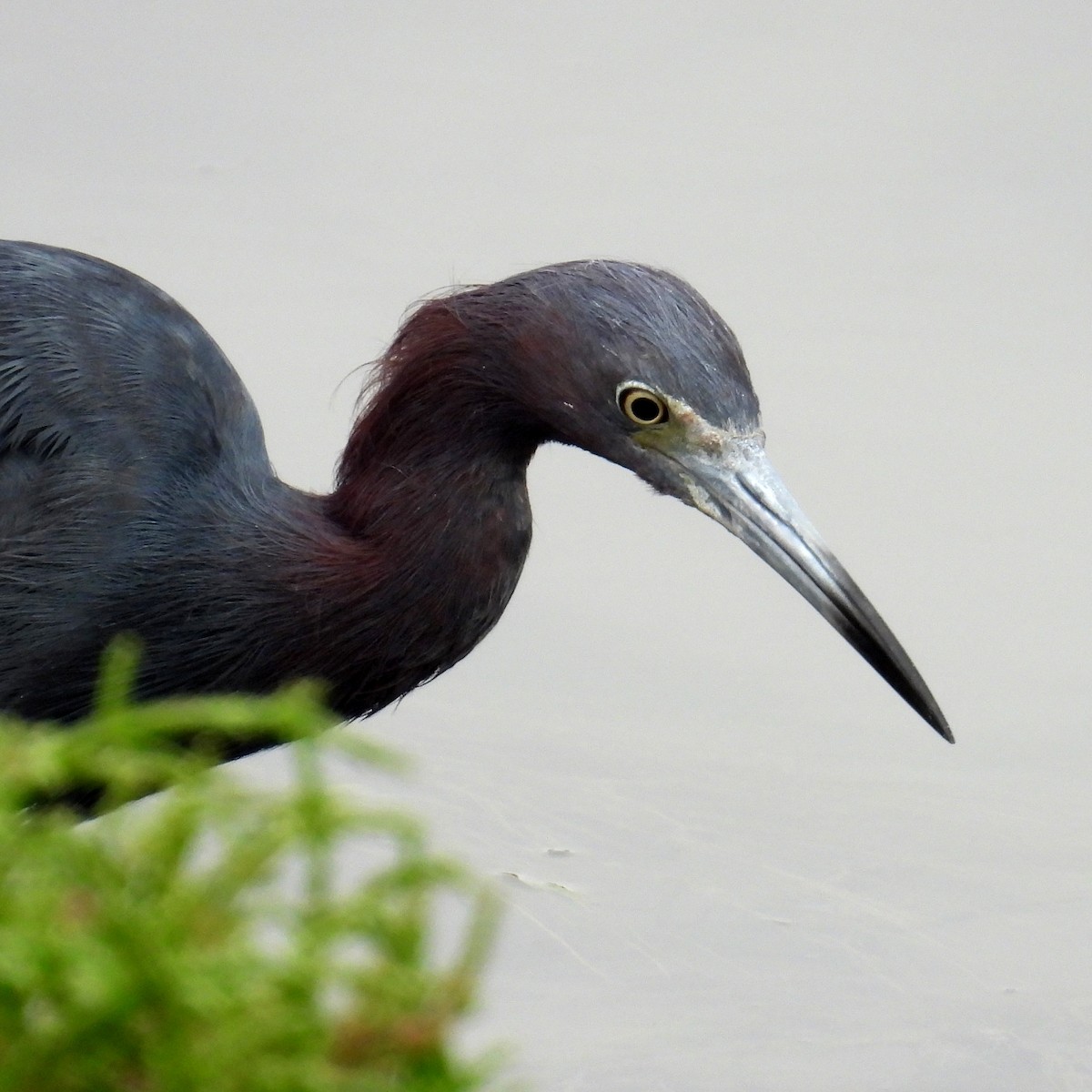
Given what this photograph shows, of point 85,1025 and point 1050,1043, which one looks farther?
point 1050,1043

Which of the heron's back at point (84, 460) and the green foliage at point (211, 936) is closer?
the green foliage at point (211, 936)

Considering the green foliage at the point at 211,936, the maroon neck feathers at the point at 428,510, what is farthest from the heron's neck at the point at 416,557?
the green foliage at the point at 211,936

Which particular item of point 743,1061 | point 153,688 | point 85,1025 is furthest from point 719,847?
point 85,1025

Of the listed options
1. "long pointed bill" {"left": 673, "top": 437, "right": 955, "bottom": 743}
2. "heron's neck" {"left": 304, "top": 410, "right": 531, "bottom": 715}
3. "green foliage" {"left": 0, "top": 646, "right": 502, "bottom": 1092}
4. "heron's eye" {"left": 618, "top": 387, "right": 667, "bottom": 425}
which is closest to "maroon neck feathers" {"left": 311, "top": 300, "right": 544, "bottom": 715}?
"heron's neck" {"left": 304, "top": 410, "right": 531, "bottom": 715}

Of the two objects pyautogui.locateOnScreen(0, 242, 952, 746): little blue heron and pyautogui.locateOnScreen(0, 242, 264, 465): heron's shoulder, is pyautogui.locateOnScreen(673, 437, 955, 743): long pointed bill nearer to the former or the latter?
pyautogui.locateOnScreen(0, 242, 952, 746): little blue heron

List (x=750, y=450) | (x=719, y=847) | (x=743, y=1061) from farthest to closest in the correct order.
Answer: (x=719, y=847), (x=743, y=1061), (x=750, y=450)

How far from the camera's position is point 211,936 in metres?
0.69

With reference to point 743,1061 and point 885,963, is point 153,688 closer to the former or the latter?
point 743,1061

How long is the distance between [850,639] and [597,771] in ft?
5.08

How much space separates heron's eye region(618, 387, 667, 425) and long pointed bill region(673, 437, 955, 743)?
65 mm

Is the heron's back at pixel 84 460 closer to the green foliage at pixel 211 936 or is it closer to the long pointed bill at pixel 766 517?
the long pointed bill at pixel 766 517

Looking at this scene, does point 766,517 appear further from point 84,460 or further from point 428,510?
point 84,460

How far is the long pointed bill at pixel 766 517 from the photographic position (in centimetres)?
254

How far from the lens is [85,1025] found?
638mm
